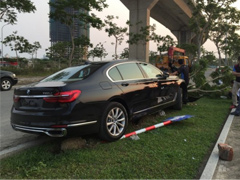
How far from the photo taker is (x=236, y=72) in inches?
259

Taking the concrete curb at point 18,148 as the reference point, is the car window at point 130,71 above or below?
above

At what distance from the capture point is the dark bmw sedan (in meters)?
3.37

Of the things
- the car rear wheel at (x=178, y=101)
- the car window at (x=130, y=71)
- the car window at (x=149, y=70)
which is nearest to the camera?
the car window at (x=130, y=71)

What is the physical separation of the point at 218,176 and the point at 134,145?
1.39 m

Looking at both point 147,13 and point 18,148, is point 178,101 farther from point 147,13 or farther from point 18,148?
point 147,13

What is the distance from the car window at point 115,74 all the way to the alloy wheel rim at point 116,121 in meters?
0.60

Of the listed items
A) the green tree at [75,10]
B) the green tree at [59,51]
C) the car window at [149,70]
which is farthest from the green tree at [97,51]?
the car window at [149,70]

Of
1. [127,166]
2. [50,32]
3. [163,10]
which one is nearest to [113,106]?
[127,166]

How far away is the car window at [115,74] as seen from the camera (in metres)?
4.21

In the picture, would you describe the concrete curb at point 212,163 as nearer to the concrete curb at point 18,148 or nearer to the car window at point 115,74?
the car window at point 115,74

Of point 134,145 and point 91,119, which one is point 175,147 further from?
point 91,119

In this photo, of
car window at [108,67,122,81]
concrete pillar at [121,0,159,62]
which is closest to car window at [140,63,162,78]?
car window at [108,67,122,81]

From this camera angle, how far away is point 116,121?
4043 millimetres

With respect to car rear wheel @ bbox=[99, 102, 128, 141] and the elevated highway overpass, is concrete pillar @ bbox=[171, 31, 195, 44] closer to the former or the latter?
the elevated highway overpass
